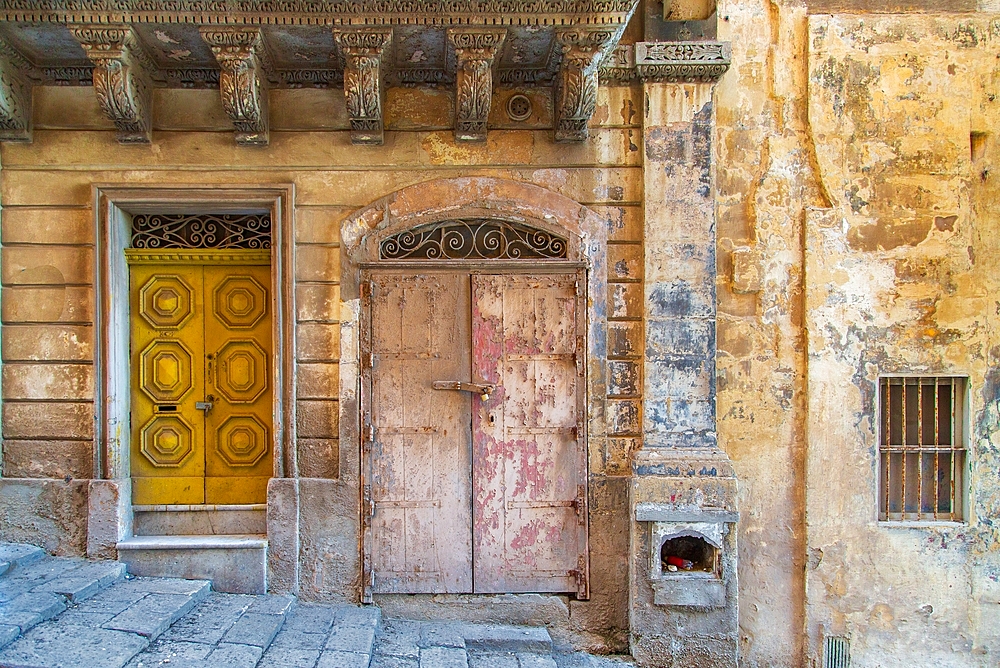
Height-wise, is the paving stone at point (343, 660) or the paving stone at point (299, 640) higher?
the paving stone at point (299, 640)

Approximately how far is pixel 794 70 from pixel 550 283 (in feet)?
8.17

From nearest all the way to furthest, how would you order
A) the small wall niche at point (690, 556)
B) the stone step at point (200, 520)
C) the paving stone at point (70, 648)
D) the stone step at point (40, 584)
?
the paving stone at point (70, 648)
the stone step at point (40, 584)
the small wall niche at point (690, 556)
the stone step at point (200, 520)

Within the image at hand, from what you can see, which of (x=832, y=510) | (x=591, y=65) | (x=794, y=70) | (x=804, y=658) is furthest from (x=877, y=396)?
(x=591, y=65)

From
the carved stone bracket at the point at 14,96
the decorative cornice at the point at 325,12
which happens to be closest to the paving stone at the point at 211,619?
the carved stone bracket at the point at 14,96

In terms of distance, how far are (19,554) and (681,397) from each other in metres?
4.71

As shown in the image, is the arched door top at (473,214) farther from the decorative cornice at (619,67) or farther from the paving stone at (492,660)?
the paving stone at (492,660)

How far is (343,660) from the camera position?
11.5ft

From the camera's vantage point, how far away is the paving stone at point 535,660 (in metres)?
3.88

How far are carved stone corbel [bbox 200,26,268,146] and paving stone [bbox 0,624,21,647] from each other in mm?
3283

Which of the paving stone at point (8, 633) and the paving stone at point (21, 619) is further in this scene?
the paving stone at point (21, 619)

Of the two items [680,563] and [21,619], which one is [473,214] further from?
[21,619]

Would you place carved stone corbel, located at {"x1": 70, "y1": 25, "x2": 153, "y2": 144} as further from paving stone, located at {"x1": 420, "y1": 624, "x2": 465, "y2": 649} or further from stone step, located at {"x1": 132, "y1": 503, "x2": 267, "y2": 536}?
paving stone, located at {"x1": 420, "y1": 624, "x2": 465, "y2": 649}

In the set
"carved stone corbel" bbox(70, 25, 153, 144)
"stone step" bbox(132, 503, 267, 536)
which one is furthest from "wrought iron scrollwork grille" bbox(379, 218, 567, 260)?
"stone step" bbox(132, 503, 267, 536)

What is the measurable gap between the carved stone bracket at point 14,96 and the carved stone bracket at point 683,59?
14.3ft
